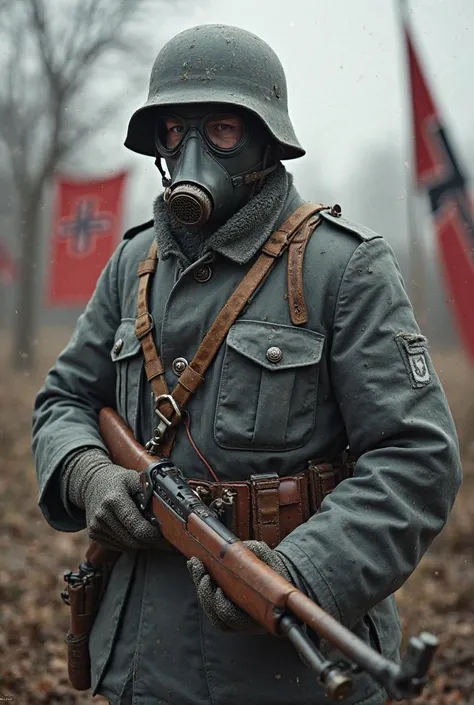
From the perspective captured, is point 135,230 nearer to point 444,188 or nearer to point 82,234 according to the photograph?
point 444,188

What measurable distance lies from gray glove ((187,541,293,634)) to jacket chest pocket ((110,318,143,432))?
74 centimetres

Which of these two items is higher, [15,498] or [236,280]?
[236,280]

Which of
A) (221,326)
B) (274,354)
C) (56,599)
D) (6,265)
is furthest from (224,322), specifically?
(6,265)

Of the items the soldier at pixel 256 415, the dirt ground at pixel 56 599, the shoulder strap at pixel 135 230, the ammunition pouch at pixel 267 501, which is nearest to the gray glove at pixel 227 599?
the soldier at pixel 256 415

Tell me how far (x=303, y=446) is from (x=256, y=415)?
0.19m

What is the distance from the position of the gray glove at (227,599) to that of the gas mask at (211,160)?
107 cm

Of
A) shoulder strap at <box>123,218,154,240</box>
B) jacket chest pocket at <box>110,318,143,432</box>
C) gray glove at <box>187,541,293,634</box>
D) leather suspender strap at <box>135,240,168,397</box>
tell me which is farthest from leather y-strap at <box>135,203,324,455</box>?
shoulder strap at <box>123,218,154,240</box>

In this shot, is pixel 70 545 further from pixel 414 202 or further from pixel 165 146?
pixel 165 146

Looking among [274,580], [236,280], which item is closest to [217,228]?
[236,280]

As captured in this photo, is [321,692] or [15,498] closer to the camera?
[321,692]

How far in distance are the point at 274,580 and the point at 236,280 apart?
3.43ft

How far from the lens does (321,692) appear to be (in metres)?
2.43

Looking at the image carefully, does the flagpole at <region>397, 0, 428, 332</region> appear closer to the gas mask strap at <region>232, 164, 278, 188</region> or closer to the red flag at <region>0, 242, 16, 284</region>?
the gas mask strap at <region>232, 164, 278, 188</region>

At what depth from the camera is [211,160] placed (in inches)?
101
